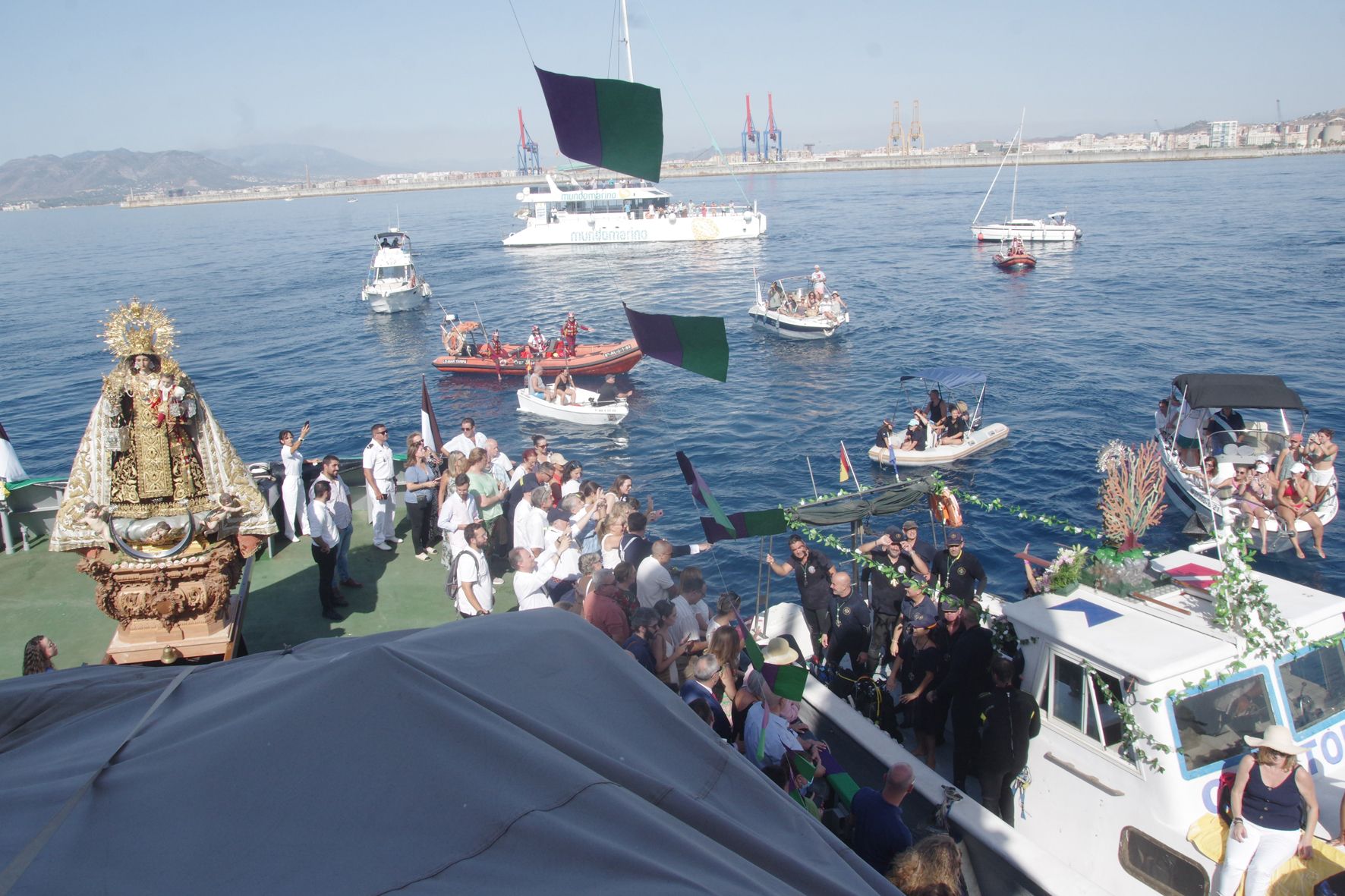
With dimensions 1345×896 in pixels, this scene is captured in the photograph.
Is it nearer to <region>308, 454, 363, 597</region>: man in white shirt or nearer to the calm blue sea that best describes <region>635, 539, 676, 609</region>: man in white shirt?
<region>308, 454, 363, 597</region>: man in white shirt

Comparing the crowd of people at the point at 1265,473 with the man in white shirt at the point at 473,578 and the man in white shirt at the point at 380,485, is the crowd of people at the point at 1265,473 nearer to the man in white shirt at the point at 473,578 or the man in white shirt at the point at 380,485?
the man in white shirt at the point at 473,578

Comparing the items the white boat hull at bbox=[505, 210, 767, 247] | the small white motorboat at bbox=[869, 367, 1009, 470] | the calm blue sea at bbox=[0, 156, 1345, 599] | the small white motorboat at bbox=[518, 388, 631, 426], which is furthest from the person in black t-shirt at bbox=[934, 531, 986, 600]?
the white boat hull at bbox=[505, 210, 767, 247]

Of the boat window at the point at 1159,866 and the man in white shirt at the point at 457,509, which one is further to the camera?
the man in white shirt at the point at 457,509

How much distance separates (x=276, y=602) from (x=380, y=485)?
1797 mm

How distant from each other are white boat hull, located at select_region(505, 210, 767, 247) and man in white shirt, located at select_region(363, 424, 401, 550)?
6136cm

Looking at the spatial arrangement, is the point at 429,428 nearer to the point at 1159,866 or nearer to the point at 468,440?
the point at 468,440

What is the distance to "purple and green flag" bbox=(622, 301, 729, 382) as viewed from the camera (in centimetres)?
531

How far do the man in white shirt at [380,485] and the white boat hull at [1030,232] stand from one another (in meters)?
59.7

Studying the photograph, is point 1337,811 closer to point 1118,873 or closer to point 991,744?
point 1118,873

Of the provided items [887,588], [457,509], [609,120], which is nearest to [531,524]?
[457,509]

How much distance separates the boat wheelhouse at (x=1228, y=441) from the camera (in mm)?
14750

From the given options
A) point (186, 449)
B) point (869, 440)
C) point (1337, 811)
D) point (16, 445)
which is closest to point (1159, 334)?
point (869, 440)

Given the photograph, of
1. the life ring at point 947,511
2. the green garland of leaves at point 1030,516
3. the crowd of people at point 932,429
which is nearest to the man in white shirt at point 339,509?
the green garland of leaves at point 1030,516

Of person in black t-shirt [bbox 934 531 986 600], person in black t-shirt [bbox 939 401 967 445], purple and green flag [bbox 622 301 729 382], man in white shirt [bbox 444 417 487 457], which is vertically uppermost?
purple and green flag [bbox 622 301 729 382]
